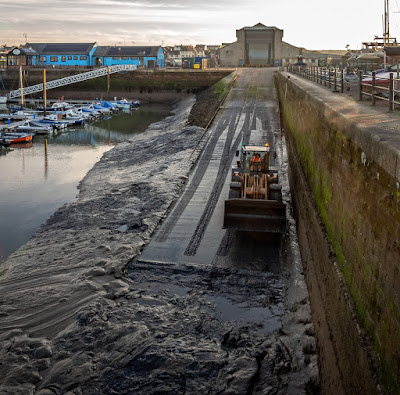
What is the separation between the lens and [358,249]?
893 cm

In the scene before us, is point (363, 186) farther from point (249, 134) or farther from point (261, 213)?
point (249, 134)

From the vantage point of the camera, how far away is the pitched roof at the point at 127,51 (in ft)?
329

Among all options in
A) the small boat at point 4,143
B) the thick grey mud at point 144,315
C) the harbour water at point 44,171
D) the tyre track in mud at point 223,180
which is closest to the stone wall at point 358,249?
the thick grey mud at point 144,315

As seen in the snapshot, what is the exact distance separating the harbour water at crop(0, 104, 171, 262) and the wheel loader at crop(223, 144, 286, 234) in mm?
8462

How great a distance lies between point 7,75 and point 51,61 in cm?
1844

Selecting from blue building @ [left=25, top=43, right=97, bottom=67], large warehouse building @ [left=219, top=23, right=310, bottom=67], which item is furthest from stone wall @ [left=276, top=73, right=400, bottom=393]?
blue building @ [left=25, top=43, right=97, bottom=67]

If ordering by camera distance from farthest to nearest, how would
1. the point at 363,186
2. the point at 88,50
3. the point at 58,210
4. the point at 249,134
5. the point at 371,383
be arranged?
the point at 88,50 < the point at 249,134 < the point at 58,210 < the point at 363,186 < the point at 371,383

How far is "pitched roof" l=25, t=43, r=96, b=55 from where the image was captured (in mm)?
99688

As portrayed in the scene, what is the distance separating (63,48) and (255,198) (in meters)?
92.8

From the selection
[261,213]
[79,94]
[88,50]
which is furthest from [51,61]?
[261,213]

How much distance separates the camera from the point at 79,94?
254 feet

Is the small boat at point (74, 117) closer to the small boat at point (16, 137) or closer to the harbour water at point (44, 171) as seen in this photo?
the harbour water at point (44, 171)

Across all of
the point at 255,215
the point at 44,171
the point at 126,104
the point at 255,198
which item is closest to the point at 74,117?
the point at 126,104

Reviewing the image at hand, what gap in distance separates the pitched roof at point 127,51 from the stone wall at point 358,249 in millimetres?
90751
